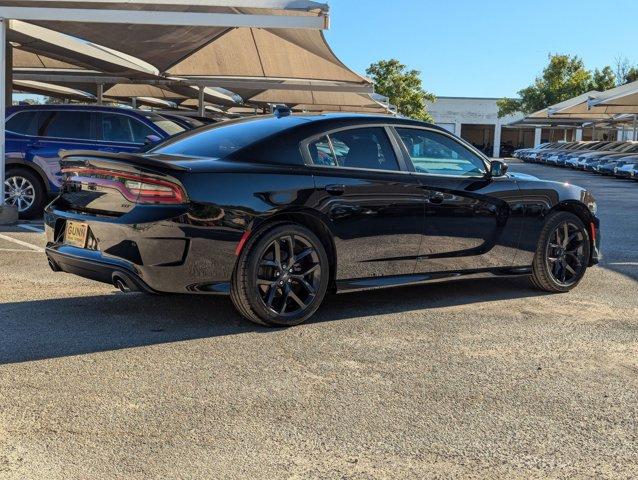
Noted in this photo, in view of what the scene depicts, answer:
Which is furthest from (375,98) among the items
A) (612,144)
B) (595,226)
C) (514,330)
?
(514,330)

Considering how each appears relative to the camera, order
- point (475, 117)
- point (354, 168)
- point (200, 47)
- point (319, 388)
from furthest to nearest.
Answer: point (475, 117) < point (200, 47) < point (354, 168) < point (319, 388)

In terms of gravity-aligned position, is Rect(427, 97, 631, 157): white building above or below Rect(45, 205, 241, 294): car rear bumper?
above

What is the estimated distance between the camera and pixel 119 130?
1073 centimetres

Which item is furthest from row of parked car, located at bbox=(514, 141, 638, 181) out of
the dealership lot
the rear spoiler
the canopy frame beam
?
the rear spoiler

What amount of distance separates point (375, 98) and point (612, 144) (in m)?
14.8

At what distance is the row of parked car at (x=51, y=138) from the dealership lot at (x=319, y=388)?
4.58 meters

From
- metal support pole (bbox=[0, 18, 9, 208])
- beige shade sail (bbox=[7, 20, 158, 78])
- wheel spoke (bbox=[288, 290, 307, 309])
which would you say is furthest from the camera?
beige shade sail (bbox=[7, 20, 158, 78])

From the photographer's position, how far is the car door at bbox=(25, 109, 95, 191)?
34.2 ft

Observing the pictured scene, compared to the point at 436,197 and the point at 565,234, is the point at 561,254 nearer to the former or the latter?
the point at 565,234

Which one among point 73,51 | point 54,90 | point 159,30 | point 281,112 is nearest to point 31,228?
point 281,112

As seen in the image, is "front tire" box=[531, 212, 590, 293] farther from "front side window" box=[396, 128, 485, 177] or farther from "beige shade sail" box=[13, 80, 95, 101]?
"beige shade sail" box=[13, 80, 95, 101]

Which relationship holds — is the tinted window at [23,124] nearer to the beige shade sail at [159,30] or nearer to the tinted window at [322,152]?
the beige shade sail at [159,30]

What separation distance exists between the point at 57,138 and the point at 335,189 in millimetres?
6515

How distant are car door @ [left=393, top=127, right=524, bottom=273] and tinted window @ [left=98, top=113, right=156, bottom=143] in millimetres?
5710
